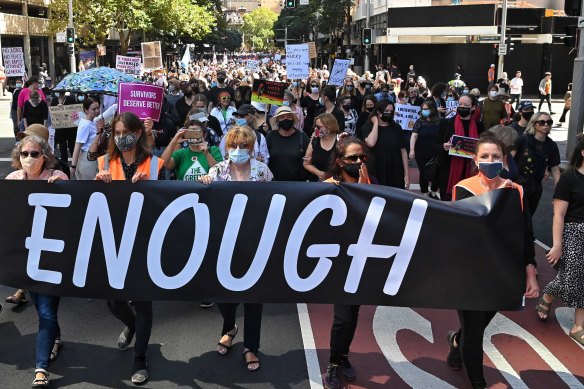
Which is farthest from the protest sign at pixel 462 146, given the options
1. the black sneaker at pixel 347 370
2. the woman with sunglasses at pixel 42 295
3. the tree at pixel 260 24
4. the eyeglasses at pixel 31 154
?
the tree at pixel 260 24

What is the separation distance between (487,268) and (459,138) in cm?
358

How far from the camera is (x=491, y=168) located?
4.52 meters

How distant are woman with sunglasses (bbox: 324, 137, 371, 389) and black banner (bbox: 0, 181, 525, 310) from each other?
0.17 meters

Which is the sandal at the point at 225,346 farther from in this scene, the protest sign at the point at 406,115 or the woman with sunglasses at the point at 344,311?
the protest sign at the point at 406,115

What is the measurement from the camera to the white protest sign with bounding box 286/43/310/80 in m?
16.2

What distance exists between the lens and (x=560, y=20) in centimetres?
3541

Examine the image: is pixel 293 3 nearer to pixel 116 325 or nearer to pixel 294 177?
pixel 294 177

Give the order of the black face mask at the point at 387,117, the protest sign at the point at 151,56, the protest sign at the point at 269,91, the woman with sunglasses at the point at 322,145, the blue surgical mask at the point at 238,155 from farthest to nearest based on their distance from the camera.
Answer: the protest sign at the point at 151,56, the protest sign at the point at 269,91, the black face mask at the point at 387,117, the woman with sunglasses at the point at 322,145, the blue surgical mask at the point at 238,155

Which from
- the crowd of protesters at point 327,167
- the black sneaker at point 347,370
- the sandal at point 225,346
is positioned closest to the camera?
the crowd of protesters at point 327,167

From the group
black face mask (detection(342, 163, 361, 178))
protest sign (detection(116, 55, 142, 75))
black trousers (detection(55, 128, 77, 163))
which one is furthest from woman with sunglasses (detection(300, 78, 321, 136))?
black face mask (detection(342, 163, 361, 178))

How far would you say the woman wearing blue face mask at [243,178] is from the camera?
16.5 ft

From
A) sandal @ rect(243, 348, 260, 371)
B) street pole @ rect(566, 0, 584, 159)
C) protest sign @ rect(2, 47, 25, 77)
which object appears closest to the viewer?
sandal @ rect(243, 348, 260, 371)

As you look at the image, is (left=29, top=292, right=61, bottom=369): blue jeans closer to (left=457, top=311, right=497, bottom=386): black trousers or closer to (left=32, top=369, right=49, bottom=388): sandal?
(left=32, top=369, right=49, bottom=388): sandal

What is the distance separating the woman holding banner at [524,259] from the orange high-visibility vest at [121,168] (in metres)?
2.19
